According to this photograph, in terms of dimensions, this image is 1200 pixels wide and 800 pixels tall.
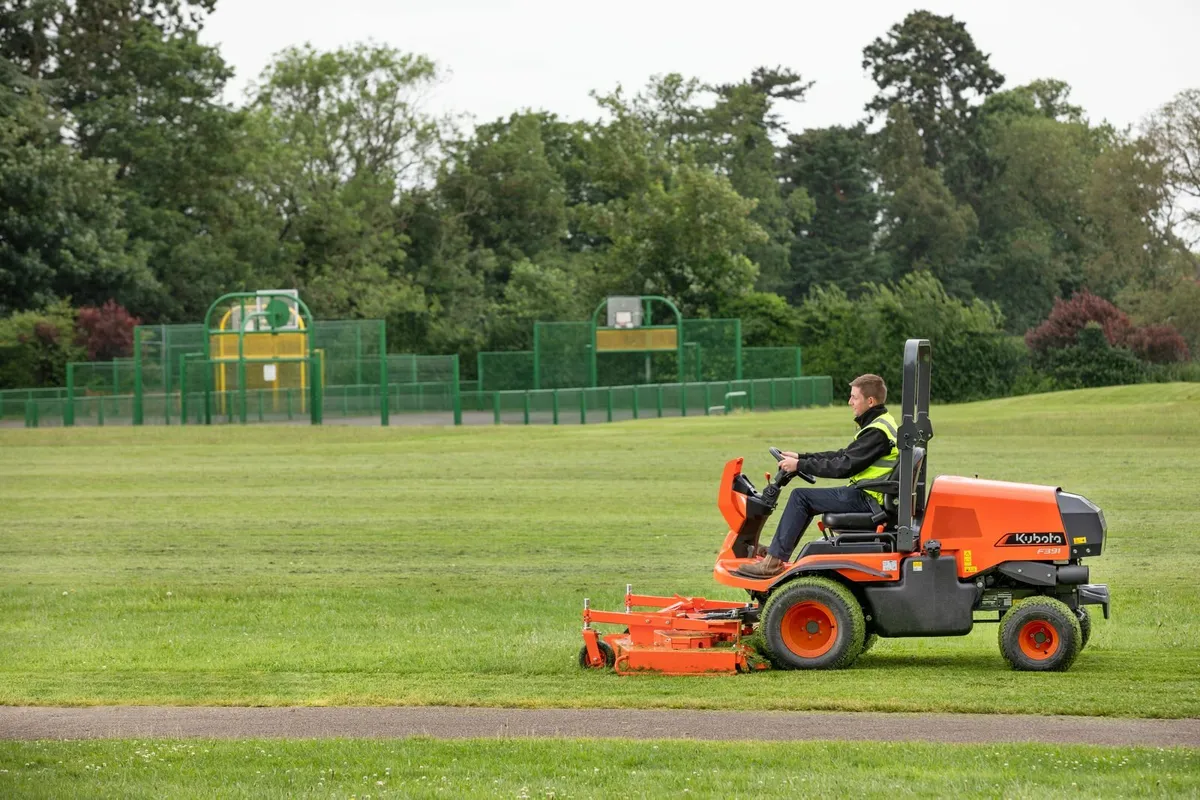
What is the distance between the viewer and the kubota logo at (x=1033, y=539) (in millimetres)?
10734

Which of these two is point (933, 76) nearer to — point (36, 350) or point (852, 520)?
point (36, 350)

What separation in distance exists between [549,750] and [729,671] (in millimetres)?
2546

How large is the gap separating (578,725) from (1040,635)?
132 inches

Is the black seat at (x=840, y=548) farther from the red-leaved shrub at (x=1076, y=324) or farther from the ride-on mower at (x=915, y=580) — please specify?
the red-leaved shrub at (x=1076, y=324)

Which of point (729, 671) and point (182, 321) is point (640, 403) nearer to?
point (182, 321)

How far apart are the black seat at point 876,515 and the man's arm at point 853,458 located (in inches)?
5.2

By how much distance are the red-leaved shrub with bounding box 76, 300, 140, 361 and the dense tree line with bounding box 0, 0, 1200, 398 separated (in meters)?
0.21

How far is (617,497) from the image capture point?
26.4m

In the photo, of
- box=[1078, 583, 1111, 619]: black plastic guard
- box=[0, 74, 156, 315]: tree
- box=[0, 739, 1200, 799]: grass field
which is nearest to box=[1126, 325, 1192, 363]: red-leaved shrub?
box=[0, 74, 156, 315]: tree

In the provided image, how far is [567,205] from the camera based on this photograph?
304 ft

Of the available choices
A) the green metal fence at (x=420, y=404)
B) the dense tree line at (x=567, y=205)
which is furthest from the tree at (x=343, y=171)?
the green metal fence at (x=420, y=404)

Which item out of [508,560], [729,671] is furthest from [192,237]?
[729,671]

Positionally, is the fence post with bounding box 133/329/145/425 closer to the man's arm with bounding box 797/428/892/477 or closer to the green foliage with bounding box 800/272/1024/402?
the green foliage with bounding box 800/272/1024/402

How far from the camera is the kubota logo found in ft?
35.2
